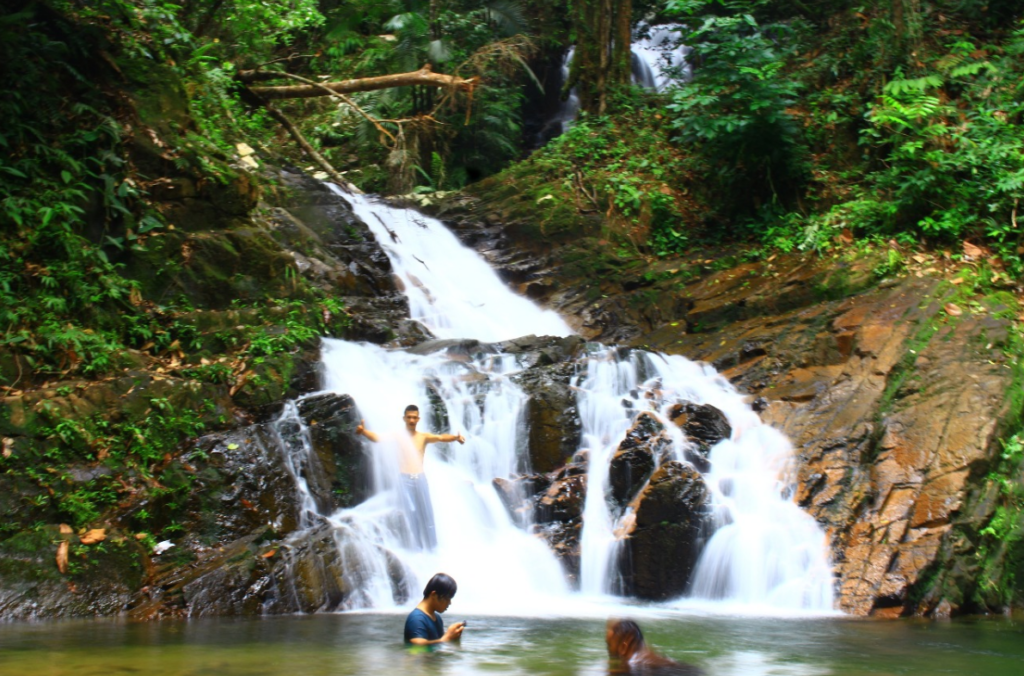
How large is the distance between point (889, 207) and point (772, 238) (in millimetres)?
2019

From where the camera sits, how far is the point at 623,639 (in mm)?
4406

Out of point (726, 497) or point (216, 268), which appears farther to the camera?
point (216, 268)

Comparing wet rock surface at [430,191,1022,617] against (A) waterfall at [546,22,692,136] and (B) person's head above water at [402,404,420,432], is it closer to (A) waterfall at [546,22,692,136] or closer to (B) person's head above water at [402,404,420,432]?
(B) person's head above water at [402,404,420,432]

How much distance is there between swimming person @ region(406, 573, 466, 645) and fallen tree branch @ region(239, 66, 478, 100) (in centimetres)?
897

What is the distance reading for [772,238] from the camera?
13.8m

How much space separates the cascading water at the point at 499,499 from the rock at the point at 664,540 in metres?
0.18

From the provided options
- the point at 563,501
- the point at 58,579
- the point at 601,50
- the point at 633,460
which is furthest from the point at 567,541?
the point at 601,50

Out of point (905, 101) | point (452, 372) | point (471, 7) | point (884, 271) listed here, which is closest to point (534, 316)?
→ point (452, 372)

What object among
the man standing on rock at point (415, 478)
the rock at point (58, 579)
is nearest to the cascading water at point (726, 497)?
the man standing on rock at point (415, 478)

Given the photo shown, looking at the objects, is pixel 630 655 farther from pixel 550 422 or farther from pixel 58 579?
pixel 550 422

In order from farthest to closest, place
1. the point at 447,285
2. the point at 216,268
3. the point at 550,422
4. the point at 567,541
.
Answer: the point at 447,285 → the point at 216,268 → the point at 550,422 → the point at 567,541

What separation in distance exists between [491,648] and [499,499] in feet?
11.3

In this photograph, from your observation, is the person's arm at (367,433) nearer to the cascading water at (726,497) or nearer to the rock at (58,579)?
the rock at (58,579)

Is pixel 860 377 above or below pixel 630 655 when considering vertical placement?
above
